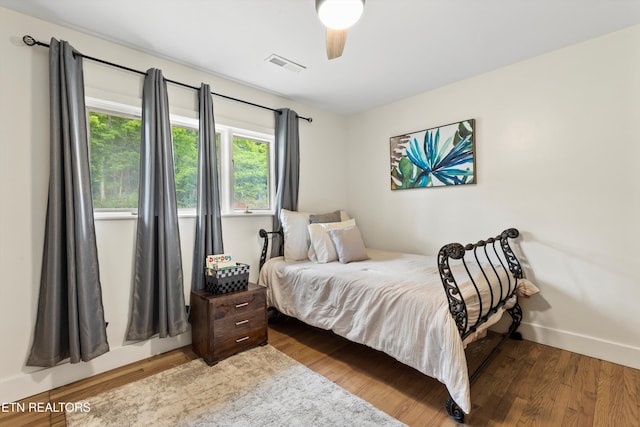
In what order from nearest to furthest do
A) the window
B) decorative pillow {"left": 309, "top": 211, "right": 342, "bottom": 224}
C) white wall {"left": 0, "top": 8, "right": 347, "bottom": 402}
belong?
white wall {"left": 0, "top": 8, "right": 347, "bottom": 402} < the window < decorative pillow {"left": 309, "top": 211, "right": 342, "bottom": 224}

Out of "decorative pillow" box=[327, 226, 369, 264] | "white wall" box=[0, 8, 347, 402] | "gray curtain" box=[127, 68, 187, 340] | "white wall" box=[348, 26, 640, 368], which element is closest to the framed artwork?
"white wall" box=[348, 26, 640, 368]

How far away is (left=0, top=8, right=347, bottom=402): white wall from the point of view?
1.79 meters

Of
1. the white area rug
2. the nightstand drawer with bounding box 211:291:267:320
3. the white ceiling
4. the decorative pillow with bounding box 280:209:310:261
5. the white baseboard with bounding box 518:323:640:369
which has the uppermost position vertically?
the white ceiling

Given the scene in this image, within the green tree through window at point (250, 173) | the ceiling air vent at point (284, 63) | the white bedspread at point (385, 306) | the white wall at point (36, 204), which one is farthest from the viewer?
the green tree through window at point (250, 173)

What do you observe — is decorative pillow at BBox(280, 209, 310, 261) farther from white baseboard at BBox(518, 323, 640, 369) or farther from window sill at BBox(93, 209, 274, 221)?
white baseboard at BBox(518, 323, 640, 369)

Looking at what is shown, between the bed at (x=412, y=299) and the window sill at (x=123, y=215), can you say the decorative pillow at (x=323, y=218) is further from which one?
the window sill at (x=123, y=215)

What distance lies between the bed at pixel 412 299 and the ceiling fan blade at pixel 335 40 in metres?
1.31

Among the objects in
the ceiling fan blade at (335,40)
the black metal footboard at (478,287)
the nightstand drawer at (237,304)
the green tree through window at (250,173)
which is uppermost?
the ceiling fan blade at (335,40)

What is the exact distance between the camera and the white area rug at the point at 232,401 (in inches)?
62.8

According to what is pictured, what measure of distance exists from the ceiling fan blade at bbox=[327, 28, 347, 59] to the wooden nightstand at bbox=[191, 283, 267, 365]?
189cm

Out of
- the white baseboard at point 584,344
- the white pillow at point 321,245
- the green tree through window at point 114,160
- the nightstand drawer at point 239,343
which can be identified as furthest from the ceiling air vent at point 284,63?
the white baseboard at point 584,344

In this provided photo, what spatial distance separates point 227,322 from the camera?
7.40 feet

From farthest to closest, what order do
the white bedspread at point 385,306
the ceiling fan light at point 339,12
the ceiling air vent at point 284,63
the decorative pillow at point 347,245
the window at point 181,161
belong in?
1. the decorative pillow at point 347,245
2. the ceiling air vent at point 284,63
3. the window at point 181,161
4. the white bedspread at point 385,306
5. the ceiling fan light at point 339,12

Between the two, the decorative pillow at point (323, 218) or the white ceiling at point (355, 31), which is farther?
the decorative pillow at point (323, 218)
